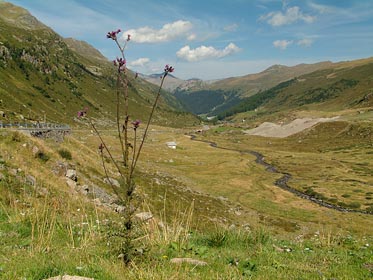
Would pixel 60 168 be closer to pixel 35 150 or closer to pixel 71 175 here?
pixel 71 175

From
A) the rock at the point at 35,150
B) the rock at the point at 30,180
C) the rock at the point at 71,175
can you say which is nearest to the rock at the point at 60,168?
the rock at the point at 71,175

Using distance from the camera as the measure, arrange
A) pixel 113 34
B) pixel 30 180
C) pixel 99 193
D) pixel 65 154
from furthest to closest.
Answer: pixel 65 154 → pixel 99 193 → pixel 30 180 → pixel 113 34

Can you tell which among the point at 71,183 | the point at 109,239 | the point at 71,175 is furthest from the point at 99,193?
the point at 109,239

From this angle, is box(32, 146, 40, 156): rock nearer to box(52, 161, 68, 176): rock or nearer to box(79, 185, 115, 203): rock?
box(52, 161, 68, 176): rock

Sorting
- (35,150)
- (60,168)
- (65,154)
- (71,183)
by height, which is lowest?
(71,183)

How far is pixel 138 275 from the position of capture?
619 cm

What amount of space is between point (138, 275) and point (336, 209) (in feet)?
241

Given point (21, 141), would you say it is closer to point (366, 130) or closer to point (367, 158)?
point (367, 158)

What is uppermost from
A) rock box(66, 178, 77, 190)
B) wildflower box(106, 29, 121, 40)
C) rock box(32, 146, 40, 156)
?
wildflower box(106, 29, 121, 40)

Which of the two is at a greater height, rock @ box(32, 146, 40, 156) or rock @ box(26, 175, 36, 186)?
rock @ box(32, 146, 40, 156)

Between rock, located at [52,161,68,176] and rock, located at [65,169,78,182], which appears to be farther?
rock, located at [65,169,78,182]

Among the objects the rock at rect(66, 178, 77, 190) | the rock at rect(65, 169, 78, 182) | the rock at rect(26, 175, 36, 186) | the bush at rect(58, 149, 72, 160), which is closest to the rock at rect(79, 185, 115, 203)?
the rock at rect(66, 178, 77, 190)

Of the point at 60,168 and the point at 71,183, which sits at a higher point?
the point at 60,168

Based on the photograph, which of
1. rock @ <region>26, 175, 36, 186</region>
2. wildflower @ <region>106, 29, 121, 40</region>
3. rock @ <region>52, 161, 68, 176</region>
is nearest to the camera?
wildflower @ <region>106, 29, 121, 40</region>
